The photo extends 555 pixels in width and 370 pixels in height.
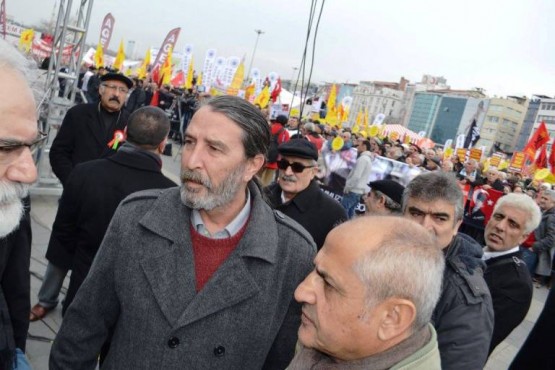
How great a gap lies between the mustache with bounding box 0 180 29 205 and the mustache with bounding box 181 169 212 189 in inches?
22.3

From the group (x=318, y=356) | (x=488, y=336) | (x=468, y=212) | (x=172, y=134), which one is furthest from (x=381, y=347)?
Result: (x=172, y=134)

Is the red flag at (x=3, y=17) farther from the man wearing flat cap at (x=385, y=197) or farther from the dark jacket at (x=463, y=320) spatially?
the dark jacket at (x=463, y=320)

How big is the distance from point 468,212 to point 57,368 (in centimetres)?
924

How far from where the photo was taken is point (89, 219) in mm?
2951

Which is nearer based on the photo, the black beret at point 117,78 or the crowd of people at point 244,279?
the crowd of people at point 244,279

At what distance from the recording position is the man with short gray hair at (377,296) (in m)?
1.23

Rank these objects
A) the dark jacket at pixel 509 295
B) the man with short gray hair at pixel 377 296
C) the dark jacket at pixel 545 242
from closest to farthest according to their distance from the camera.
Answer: the man with short gray hair at pixel 377 296
the dark jacket at pixel 509 295
the dark jacket at pixel 545 242

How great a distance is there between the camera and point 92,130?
421cm

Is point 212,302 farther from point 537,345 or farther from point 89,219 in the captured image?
point 89,219

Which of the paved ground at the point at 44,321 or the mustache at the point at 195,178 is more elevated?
the mustache at the point at 195,178

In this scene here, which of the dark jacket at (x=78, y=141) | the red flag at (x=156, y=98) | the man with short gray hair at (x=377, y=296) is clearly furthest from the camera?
the red flag at (x=156, y=98)

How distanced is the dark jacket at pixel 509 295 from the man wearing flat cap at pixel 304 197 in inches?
46.1

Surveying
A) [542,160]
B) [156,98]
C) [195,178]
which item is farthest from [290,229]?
[156,98]

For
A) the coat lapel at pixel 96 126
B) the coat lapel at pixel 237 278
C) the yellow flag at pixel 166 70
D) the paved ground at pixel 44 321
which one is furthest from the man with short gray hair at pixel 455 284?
the yellow flag at pixel 166 70
